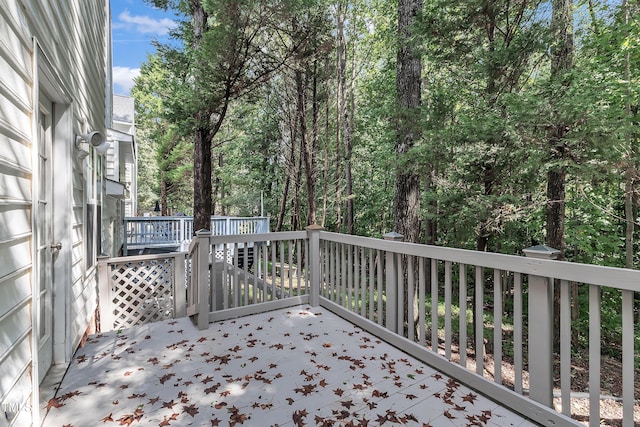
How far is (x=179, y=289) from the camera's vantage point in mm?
4352

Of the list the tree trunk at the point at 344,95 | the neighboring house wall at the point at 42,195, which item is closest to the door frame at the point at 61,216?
the neighboring house wall at the point at 42,195

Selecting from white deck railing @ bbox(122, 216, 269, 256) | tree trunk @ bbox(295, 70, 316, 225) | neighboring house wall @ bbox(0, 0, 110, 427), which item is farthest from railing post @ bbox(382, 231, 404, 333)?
white deck railing @ bbox(122, 216, 269, 256)

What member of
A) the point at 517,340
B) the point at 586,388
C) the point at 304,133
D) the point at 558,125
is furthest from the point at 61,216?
the point at 586,388

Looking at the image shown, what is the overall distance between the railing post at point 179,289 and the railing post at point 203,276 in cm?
86

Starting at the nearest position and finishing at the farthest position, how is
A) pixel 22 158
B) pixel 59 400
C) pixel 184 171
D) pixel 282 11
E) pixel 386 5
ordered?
pixel 22 158 → pixel 59 400 → pixel 282 11 → pixel 386 5 → pixel 184 171

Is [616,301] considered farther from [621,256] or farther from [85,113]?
[85,113]

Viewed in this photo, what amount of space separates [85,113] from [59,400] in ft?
9.97

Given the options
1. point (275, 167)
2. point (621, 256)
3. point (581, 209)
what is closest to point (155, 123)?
point (275, 167)

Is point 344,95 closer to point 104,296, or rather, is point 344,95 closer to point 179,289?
point 179,289

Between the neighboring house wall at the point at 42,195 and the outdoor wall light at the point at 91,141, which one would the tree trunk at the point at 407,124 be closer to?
the outdoor wall light at the point at 91,141

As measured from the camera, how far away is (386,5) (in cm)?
1040

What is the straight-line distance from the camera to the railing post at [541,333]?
1.99 metres

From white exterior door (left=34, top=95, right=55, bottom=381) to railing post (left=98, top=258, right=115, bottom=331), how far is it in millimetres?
1437

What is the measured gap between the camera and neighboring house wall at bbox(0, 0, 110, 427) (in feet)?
5.26
